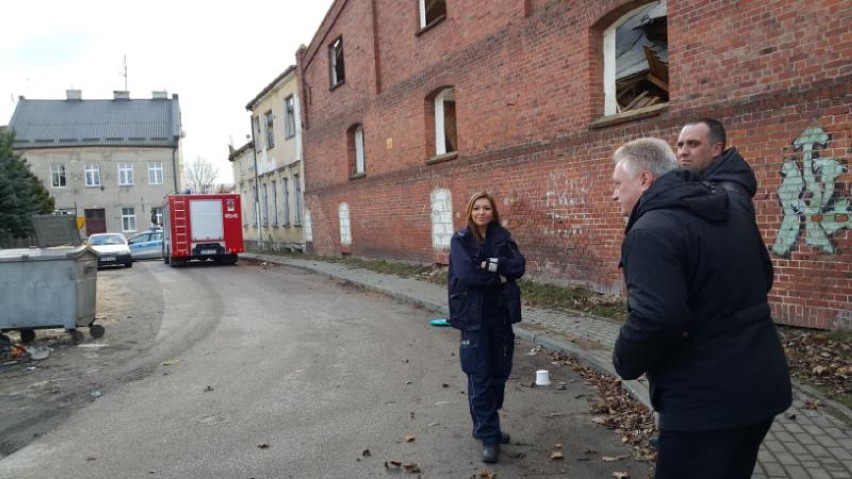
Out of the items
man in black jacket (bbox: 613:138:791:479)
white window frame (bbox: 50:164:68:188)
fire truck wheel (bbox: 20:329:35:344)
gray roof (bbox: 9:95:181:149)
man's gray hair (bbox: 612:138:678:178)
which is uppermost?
gray roof (bbox: 9:95:181:149)

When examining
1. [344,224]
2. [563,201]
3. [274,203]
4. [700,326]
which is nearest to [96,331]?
[563,201]

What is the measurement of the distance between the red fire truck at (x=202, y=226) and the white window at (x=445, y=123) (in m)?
11.0

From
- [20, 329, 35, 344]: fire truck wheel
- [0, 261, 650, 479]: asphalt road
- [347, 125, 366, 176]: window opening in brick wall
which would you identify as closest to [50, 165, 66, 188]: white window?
[347, 125, 366, 176]: window opening in brick wall

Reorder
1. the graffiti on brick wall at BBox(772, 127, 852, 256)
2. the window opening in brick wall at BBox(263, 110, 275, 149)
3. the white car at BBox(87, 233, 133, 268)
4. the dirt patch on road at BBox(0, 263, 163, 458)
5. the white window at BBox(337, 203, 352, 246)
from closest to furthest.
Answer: the dirt patch on road at BBox(0, 263, 163, 458) → the graffiti on brick wall at BBox(772, 127, 852, 256) → the white window at BBox(337, 203, 352, 246) → the white car at BBox(87, 233, 133, 268) → the window opening in brick wall at BBox(263, 110, 275, 149)

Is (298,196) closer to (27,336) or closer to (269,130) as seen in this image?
(269,130)

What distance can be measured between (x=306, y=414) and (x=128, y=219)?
47.8 m

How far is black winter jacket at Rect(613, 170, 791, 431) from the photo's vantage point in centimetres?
219

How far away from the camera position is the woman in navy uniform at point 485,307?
4.30 metres

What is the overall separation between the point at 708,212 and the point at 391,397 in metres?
4.17

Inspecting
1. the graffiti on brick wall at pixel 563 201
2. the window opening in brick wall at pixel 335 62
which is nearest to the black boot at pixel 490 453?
the graffiti on brick wall at pixel 563 201

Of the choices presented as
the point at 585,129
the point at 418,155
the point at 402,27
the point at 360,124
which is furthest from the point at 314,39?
the point at 585,129

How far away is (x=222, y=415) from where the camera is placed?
5445mm

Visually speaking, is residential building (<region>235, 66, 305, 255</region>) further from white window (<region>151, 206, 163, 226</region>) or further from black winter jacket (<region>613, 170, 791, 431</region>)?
black winter jacket (<region>613, 170, 791, 431</region>)

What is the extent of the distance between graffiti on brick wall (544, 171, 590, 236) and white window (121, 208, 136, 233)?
43950 millimetres
